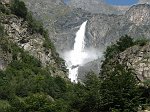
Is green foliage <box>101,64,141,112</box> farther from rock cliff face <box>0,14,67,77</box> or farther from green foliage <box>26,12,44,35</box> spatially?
green foliage <box>26,12,44,35</box>

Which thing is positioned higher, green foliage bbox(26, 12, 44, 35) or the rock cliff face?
green foliage bbox(26, 12, 44, 35)

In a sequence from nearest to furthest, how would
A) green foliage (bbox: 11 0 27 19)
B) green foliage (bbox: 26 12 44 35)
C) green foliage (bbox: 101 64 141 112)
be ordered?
1. green foliage (bbox: 101 64 141 112)
2. green foliage (bbox: 11 0 27 19)
3. green foliage (bbox: 26 12 44 35)

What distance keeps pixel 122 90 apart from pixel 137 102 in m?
1.91

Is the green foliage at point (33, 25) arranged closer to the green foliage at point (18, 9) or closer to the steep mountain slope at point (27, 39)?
the steep mountain slope at point (27, 39)

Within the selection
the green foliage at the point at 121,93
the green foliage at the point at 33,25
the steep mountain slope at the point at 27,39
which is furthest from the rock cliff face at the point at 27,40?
the green foliage at the point at 121,93

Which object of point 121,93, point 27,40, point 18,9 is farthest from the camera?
point 18,9

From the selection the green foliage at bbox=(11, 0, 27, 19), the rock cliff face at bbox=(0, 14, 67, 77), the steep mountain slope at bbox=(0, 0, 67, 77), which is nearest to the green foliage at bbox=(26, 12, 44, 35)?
the steep mountain slope at bbox=(0, 0, 67, 77)

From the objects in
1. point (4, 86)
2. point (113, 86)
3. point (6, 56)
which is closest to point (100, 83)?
point (113, 86)

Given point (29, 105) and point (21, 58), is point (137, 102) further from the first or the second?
point (21, 58)

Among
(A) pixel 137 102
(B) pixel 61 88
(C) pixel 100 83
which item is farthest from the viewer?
(B) pixel 61 88

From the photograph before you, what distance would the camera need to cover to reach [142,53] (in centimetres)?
5747

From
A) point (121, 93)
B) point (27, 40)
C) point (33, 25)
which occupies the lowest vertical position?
point (121, 93)

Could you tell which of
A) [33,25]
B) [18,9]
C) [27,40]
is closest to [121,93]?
[27,40]

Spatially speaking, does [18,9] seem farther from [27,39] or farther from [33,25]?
[27,39]
